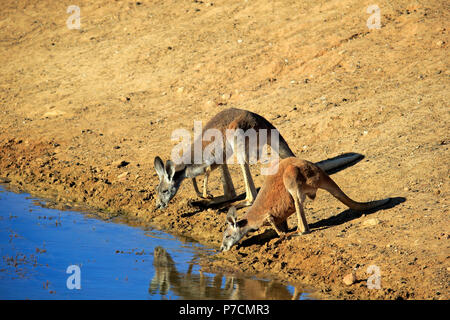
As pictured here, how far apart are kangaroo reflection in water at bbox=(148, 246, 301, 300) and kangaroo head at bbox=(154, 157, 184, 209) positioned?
1943mm

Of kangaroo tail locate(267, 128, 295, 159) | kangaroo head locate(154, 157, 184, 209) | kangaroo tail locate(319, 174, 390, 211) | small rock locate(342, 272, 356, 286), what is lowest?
small rock locate(342, 272, 356, 286)

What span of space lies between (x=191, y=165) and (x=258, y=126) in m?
1.24

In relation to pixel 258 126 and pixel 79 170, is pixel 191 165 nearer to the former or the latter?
pixel 258 126

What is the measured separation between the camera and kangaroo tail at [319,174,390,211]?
9234 millimetres

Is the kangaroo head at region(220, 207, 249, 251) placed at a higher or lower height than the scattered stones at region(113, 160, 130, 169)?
lower

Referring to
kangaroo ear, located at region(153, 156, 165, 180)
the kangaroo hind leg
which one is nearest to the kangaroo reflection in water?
the kangaroo hind leg

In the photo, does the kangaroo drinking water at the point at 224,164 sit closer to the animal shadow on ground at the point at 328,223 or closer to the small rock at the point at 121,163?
the animal shadow on ground at the point at 328,223

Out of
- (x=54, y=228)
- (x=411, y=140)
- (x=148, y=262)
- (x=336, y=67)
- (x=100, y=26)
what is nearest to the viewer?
(x=148, y=262)

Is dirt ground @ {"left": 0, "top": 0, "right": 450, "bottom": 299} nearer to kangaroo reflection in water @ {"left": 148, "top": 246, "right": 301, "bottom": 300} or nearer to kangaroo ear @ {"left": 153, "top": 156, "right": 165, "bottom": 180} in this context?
kangaroo reflection in water @ {"left": 148, "top": 246, "right": 301, "bottom": 300}

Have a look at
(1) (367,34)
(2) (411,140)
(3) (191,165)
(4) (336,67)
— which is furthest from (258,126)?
(1) (367,34)

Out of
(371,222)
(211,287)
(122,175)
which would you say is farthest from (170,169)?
(371,222)

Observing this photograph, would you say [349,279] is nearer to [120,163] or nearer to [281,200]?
[281,200]

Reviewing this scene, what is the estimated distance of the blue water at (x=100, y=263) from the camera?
7.86 metres

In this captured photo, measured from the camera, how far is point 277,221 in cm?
914
